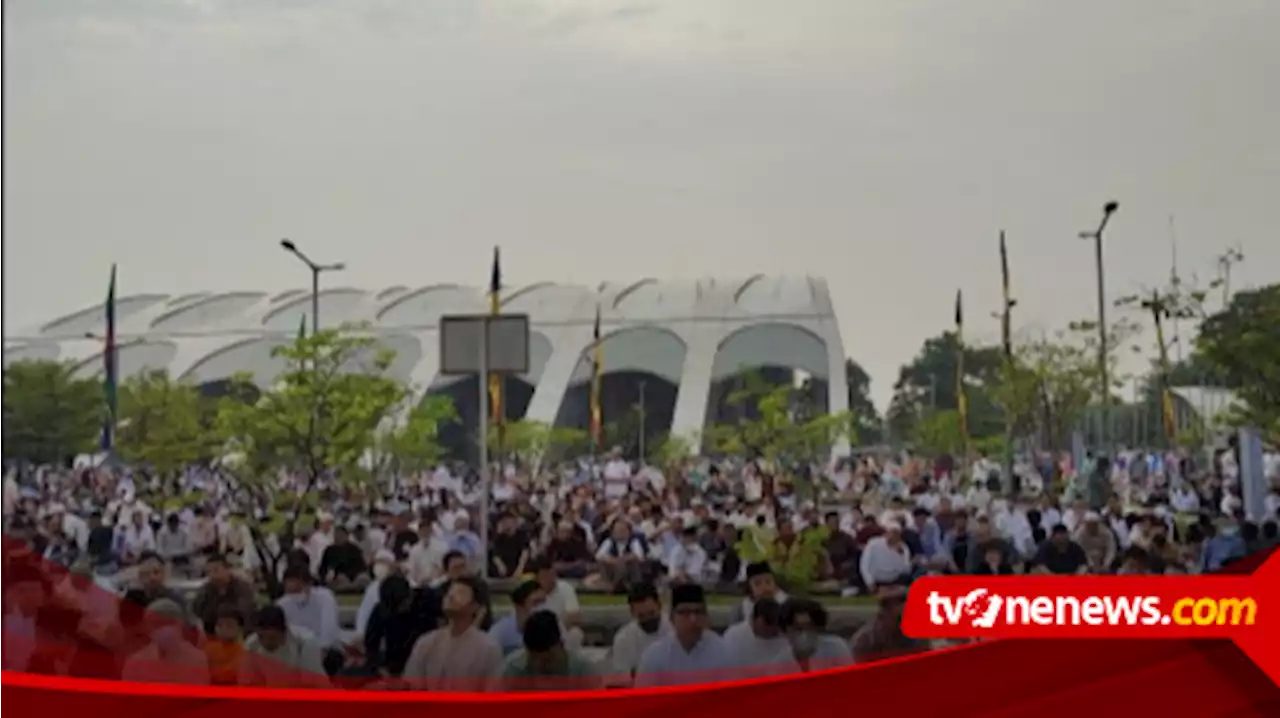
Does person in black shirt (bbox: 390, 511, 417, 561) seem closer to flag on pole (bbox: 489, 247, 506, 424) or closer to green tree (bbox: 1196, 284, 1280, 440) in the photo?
flag on pole (bbox: 489, 247, 506, 424)

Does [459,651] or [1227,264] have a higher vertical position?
[1227,264]

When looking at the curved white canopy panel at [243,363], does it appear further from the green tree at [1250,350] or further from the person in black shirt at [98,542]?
the green tree at [1250,350]

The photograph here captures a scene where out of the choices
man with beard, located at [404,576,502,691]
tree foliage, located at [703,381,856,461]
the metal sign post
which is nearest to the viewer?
tree foliage, located at [703,381,856,461]

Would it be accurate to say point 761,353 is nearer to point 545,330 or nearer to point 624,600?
point 545,330

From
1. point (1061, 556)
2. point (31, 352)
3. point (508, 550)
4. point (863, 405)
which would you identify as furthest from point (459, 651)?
point (1061, 556)

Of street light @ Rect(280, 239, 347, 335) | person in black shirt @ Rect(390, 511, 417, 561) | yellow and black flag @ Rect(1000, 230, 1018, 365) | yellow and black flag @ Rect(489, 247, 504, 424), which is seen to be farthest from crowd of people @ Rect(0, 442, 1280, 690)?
street light @ Rect(280, 239, 347, 335)

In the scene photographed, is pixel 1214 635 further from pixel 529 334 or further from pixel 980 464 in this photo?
pixel 529 334

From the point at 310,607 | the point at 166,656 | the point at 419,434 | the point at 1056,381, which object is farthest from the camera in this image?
the point at 166,656
